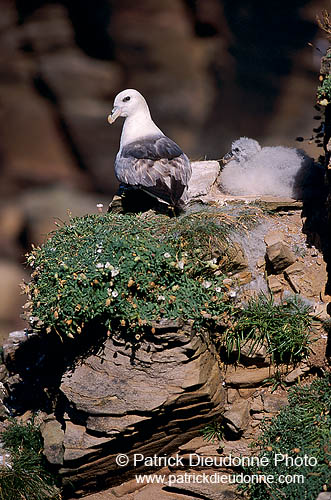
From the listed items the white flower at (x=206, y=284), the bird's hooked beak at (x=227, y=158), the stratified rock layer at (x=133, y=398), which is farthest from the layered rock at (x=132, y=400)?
the bird's hooked beak at (x=227, y=158)

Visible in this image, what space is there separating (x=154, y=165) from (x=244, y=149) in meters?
1.49

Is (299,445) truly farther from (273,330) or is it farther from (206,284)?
(206,284)

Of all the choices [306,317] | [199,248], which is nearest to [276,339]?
[306,317]

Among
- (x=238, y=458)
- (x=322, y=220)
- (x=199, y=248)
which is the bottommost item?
(x=238, y=458)

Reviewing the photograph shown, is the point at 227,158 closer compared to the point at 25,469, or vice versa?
the point at 25,469

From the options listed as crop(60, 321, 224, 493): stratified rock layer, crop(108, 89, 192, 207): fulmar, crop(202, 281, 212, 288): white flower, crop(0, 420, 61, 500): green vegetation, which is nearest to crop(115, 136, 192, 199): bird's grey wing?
crop(108, 89, 192, 207): fulmar

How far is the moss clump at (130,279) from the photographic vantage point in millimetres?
4199

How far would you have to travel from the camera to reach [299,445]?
13.1 feet

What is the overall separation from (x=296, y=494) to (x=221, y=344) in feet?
4.03

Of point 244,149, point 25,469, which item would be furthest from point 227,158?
point 25,469

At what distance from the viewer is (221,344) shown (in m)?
4.51

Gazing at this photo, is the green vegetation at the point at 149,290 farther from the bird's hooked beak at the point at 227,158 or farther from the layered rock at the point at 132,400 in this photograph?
the bird's hooked beak at the point at 227,158

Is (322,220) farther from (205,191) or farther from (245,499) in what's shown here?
(245,499)

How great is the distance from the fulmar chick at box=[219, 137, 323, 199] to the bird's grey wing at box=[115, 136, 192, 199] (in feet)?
2.61
